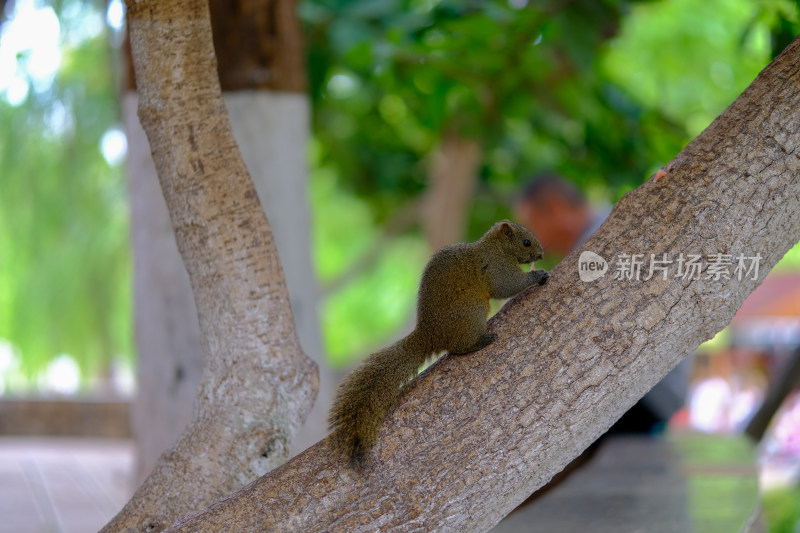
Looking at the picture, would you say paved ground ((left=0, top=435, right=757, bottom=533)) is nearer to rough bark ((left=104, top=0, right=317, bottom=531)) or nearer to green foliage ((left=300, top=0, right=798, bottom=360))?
rough bark ((left=104, top=0, right=317, bottom=531))

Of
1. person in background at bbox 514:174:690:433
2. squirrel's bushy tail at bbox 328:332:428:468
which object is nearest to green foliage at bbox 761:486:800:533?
person in background at bbox 514:174:690:433

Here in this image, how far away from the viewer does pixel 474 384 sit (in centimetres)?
194

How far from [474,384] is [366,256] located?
23.6 feet

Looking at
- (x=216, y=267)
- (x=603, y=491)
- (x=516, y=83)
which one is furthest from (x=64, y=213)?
(x=216, y=267)

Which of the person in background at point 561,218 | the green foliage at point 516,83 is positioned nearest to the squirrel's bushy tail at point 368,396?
the green foliage at point 516,83

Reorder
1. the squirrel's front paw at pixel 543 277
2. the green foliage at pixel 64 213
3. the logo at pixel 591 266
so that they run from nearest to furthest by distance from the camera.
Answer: the logo at pixel 591 266
the squirrel's front paw at pixel 543 277
the green foliage at pixel 64 213

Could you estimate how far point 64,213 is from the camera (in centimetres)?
884

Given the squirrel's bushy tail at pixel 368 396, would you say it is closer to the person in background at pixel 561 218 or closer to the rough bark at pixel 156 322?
the rough bark at pixel 156 322

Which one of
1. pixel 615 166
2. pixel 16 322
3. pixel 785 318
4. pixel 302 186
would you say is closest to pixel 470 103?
pixel 615 166

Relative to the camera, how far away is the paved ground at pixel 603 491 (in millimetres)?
3154

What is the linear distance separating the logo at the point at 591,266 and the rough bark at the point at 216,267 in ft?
2.53

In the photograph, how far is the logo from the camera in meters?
1.99

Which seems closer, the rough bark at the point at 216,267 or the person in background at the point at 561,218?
the rough bark at the point at 216,267

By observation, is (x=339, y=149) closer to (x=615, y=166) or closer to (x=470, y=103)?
(x=470, y=103)
